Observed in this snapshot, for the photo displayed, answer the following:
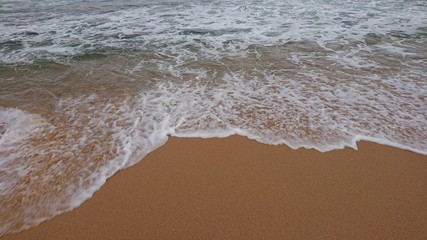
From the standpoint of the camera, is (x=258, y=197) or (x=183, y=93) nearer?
(x=258, y=197)

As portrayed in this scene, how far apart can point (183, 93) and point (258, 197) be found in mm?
2547

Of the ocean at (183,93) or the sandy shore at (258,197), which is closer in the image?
the sandy shore at (258,197)

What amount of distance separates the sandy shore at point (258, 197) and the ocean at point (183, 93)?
0.77 feet

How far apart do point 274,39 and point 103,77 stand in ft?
15.1

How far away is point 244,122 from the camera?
3.91 m

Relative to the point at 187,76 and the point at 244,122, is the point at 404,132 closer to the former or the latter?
the point at 244,122

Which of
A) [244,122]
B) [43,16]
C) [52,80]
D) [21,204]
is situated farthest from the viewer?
[43,16]

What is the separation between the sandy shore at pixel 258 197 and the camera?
243 centimetres

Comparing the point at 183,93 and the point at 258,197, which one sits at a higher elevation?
the point at 258,197

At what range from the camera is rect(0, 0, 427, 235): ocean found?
3.23 meters

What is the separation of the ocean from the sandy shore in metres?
0.23

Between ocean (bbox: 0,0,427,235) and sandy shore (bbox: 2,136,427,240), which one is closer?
sandy shore (bbox: 2,136,427,240)

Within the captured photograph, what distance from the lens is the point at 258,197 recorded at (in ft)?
8.96

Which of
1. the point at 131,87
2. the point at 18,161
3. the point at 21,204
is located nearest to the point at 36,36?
the point at 131,87
